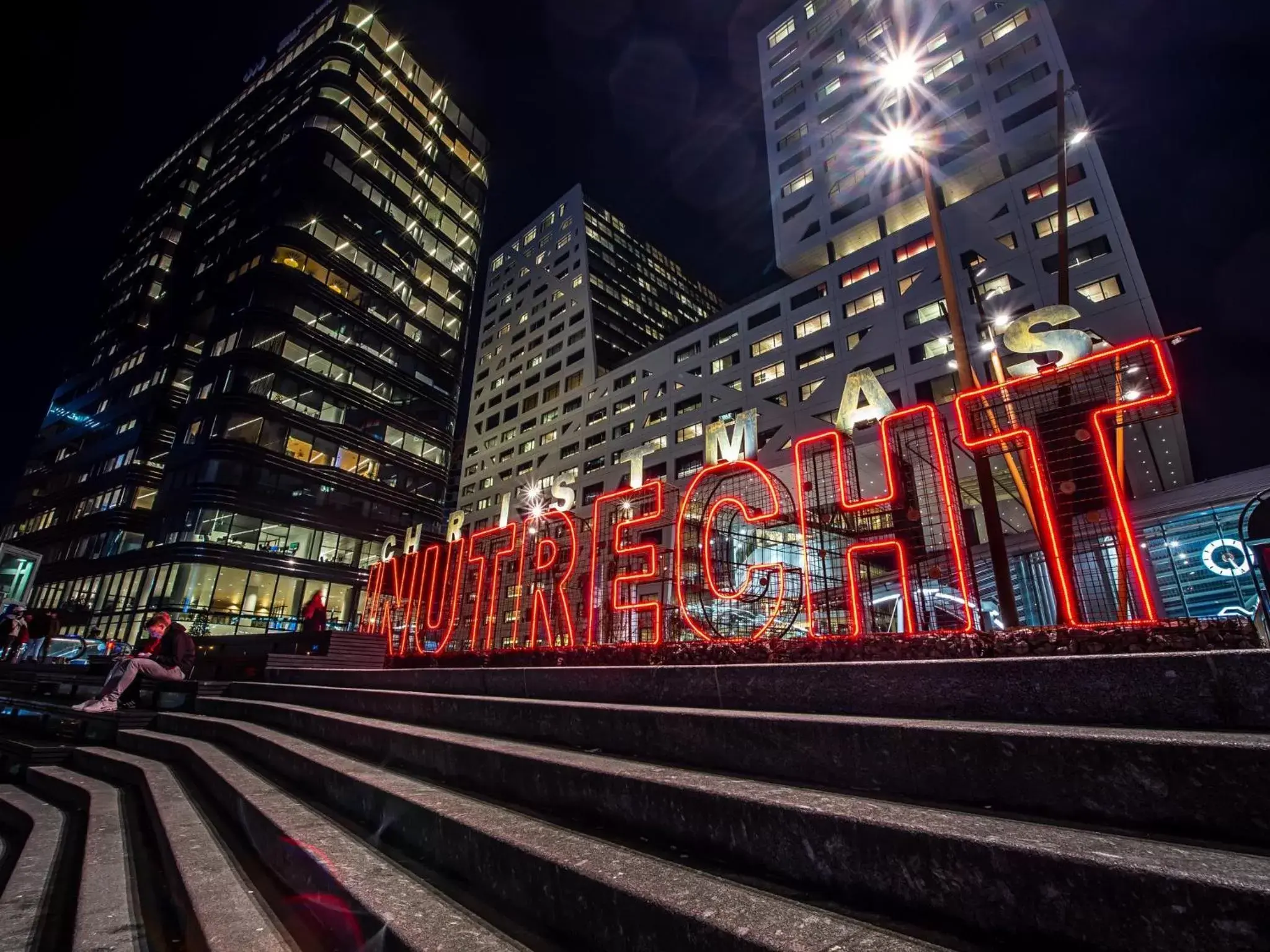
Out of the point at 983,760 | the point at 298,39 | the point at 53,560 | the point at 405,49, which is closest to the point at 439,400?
the point at 53,560

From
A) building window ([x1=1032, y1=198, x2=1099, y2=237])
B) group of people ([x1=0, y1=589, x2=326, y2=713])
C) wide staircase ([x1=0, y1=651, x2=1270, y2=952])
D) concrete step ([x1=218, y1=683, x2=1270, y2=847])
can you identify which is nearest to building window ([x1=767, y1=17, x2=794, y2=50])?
building window ([x1=1032, y1=198, x2=1099, y2=237])

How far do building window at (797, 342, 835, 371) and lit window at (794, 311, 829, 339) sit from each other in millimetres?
1493

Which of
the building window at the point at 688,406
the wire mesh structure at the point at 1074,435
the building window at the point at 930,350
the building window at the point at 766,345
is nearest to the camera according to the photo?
the wire mesh structure at the point at 1074,435

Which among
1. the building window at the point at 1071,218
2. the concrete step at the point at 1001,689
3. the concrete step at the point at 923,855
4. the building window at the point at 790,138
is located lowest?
the concrete step at the point at 923,855

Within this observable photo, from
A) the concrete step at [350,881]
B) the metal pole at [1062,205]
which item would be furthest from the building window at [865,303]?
the concrete step at [350,881]

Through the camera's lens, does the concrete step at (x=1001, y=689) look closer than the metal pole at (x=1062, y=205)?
Yes

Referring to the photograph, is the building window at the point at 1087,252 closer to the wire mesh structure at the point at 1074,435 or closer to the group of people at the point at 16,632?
the wire mesh structure at the point at 1074,435

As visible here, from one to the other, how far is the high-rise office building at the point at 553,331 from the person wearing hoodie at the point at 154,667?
139 feet

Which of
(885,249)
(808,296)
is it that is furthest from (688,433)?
(885,249)

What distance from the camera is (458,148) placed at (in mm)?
57469

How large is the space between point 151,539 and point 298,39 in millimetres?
55257

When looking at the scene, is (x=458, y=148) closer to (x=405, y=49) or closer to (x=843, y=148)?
(x=405, y=49)

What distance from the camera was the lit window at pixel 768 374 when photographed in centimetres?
4141

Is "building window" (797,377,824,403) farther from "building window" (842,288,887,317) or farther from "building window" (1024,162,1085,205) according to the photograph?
"building window" (1024,162,1085,205)
